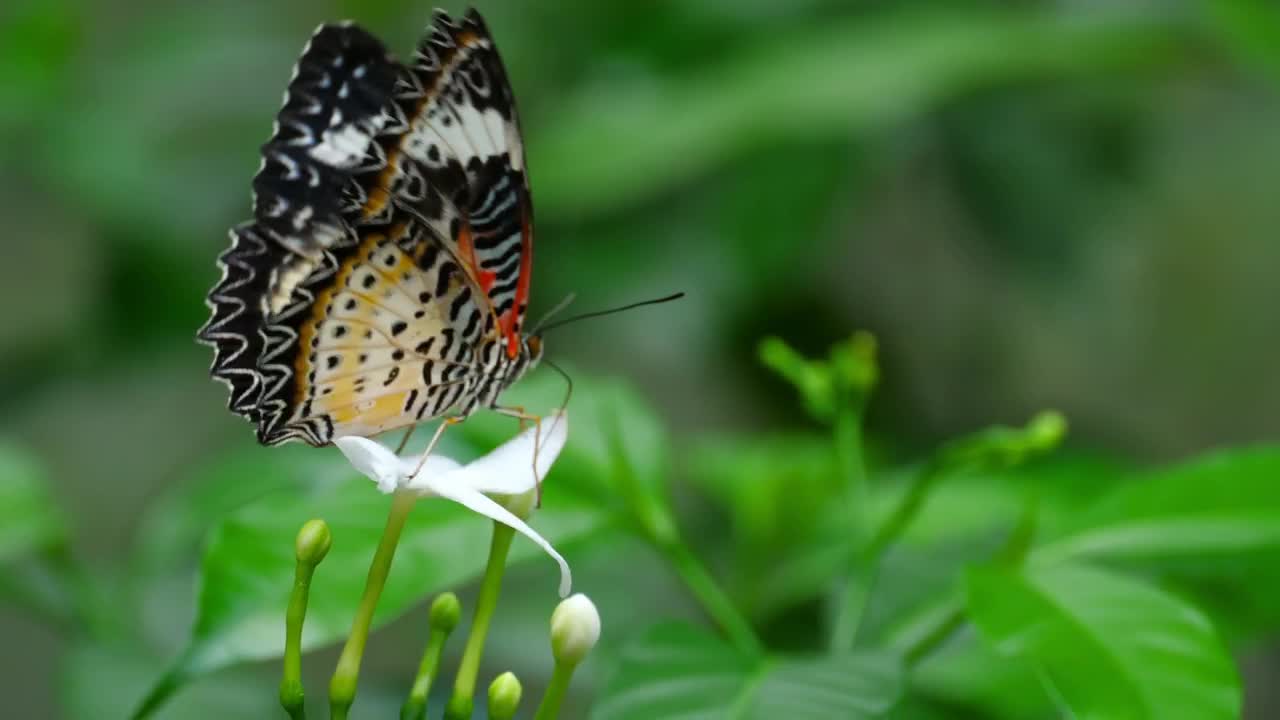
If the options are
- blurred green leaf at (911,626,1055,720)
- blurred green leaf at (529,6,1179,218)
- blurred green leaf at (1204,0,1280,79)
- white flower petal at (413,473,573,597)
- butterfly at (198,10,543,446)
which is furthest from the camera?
blurred green leaf at (529,6,1179,218)

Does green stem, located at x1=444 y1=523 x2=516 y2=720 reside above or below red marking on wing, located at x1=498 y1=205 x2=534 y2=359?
below

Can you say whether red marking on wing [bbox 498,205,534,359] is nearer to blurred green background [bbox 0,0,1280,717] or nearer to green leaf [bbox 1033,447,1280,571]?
green leaf [bbox 1033,447,1280,571]

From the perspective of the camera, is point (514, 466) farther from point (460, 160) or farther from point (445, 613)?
point (460, 160)

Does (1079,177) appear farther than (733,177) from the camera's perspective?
Yes

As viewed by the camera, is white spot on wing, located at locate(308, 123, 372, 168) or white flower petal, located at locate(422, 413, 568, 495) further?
white spot on wing, located at locate(308, 123, 372, 168)

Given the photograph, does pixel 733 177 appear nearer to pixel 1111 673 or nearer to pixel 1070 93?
pixel 1070 93

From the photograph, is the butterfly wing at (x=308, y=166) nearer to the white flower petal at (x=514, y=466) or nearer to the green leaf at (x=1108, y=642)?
the white flower petal at (x=514, y=466)

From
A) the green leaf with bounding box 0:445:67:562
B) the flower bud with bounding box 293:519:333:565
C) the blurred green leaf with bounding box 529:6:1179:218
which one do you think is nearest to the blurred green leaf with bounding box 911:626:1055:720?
the flower bud with bounding box 293:519:333:565

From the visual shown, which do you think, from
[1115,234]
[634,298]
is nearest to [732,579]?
[634,298]
